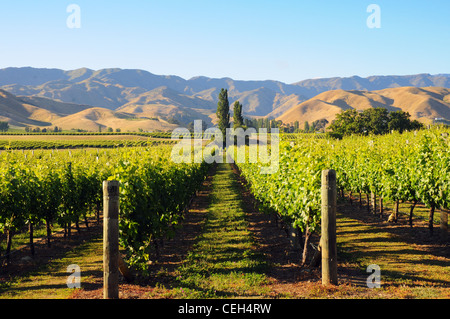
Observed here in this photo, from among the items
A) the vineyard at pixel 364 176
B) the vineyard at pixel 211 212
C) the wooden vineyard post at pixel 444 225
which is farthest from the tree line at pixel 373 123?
the wooden vineyard post at pixel 444 225

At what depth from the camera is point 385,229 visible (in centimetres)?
1248

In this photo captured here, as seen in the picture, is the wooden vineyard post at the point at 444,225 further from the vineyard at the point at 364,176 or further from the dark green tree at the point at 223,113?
the dark green tree at the point at 223,113

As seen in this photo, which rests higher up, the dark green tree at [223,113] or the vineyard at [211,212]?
the dark green tree at [223,113]

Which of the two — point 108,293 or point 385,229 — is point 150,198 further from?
point 385,229

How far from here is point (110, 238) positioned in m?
6.01

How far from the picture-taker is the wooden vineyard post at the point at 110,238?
5973mm

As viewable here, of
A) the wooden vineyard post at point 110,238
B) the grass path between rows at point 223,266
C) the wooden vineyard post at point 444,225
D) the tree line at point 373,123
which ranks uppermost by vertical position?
the tree line at point 373,123

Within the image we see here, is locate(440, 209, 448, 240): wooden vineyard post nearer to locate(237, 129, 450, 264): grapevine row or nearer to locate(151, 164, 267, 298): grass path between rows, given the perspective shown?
locate(237, 129, 450, 264): grapevine row

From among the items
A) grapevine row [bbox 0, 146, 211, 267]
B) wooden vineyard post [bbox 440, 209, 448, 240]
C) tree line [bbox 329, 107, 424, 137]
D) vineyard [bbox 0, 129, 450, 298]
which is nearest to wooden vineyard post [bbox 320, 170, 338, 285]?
vineyard [bbox 0, 129, 450, 298]

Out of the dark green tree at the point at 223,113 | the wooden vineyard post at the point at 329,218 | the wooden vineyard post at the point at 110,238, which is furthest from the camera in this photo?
the dark green tree at the point at 223,113

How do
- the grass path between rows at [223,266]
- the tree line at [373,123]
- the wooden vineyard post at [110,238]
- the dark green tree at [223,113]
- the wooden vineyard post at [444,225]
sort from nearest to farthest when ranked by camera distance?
the wooden vineyard post at [110,238] → the grass path between rows at [223,266] → the wooden vineyard post at [444,225] → the tree line at [373,123] → the dark green tree at [223,113]

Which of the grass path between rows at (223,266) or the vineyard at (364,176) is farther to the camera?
the vineyard at (364,176)
